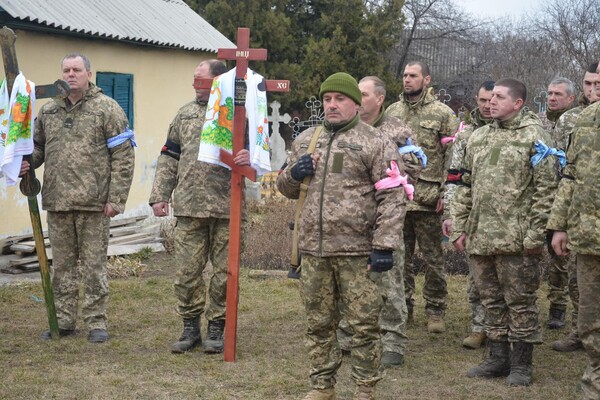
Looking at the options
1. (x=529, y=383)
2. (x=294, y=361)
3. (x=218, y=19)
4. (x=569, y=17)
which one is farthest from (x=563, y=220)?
Result: (x=569, y=17)

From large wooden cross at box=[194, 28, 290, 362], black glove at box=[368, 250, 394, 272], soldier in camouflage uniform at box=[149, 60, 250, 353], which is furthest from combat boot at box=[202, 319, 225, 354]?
black glove at box=[368, 250, 394, 272]

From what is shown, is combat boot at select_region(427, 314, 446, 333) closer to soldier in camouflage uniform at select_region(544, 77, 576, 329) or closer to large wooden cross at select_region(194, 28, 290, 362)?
soldier in camouflage uniform at select_region(544, 77, 576, 329)

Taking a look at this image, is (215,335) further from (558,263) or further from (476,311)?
(558,263)

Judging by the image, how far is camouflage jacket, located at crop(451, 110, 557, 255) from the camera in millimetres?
6145

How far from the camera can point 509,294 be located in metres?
6.32

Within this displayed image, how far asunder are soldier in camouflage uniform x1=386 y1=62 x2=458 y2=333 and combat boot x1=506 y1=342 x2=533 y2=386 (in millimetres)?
1732

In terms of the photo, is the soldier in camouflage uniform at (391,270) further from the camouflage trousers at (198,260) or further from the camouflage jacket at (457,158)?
the camouflage trousers at (198,260)

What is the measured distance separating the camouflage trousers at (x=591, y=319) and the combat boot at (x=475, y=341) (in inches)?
86.0


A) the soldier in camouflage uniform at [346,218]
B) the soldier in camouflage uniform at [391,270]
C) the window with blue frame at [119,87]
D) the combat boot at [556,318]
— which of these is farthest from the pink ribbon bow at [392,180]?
the window with blue frame at [119,87]

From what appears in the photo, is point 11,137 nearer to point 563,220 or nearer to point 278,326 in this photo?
point 278,326

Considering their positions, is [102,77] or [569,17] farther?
[569,17]

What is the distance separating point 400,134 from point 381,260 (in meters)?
1.73

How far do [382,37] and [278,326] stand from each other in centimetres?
1701

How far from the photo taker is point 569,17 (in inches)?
949
